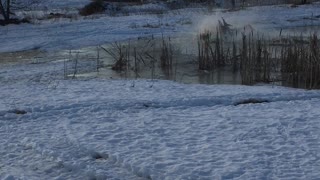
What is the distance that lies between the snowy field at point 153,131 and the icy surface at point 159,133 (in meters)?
0.01

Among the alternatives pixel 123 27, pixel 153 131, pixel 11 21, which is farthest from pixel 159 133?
pixel 11 21

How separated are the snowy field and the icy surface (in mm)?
12

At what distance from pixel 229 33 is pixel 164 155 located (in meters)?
13.3

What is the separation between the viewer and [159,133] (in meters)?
7.30

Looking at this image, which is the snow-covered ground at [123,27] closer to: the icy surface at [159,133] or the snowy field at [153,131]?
the snowy field at [153,131]

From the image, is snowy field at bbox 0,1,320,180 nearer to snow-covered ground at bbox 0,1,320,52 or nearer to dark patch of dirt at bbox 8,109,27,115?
dark patch of dirt at bbox 8,109,27,115

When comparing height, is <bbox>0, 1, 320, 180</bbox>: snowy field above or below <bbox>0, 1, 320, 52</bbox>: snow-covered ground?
below

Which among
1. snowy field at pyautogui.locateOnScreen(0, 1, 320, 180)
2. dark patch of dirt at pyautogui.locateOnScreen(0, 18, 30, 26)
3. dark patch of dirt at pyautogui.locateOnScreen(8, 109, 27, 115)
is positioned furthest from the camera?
dark patch of dirt at pyautogui.locateOnScreen(0, 18, 30, 26)

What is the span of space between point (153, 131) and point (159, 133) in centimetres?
15

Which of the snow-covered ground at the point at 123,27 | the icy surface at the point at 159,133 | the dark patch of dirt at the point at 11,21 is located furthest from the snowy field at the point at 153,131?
the dark patch of dirt at the point at 11,21

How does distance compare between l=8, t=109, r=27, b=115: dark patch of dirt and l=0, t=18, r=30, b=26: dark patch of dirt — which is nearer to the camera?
l=8, t=109, r=27, b=115: dark patch of dirt

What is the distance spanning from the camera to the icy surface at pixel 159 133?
5875 millimetres

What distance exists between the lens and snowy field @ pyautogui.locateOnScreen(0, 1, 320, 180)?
19.3 feet

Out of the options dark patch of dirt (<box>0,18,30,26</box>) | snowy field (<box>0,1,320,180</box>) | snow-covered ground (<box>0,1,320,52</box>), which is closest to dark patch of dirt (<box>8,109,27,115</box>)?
snowy field (<box>0,1,320,180</box>)
